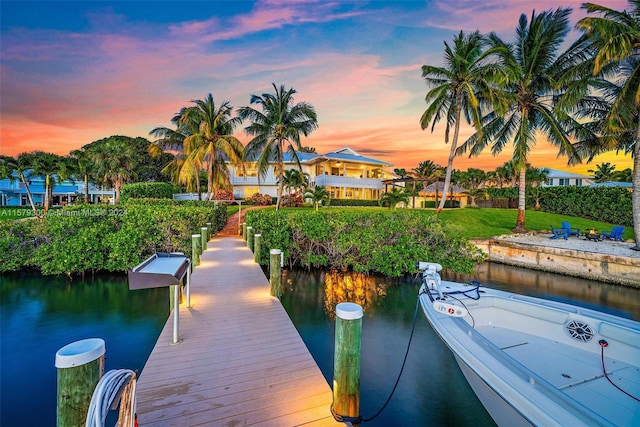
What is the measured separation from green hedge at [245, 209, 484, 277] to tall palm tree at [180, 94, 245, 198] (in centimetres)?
1082

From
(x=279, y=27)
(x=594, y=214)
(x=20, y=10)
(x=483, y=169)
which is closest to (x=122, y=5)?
(x=20, y=10)

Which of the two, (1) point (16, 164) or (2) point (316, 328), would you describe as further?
(1) point (16, 164)

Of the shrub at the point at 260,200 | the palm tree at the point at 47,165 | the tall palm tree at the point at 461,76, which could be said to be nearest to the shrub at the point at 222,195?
the shrub at the point at 260,200

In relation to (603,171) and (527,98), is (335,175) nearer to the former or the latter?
(527,98)

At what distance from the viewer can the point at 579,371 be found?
4008 millimetres

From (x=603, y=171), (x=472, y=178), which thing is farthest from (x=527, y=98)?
(x=603, y=171)

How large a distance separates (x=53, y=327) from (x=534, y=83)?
78.0 feet

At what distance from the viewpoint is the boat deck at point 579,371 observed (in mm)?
3297

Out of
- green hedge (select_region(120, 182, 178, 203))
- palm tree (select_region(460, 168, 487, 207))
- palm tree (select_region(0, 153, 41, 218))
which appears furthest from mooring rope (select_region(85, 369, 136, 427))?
palm tree (select_region(460, 168, 487, 207))

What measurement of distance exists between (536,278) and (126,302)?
1589 centimetres

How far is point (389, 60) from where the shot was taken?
57.9 feet

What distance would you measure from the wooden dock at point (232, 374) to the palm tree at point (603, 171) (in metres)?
57.8

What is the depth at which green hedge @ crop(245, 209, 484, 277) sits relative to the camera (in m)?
11.4

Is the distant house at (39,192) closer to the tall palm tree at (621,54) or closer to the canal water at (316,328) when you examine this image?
the canal water at (316,328)
